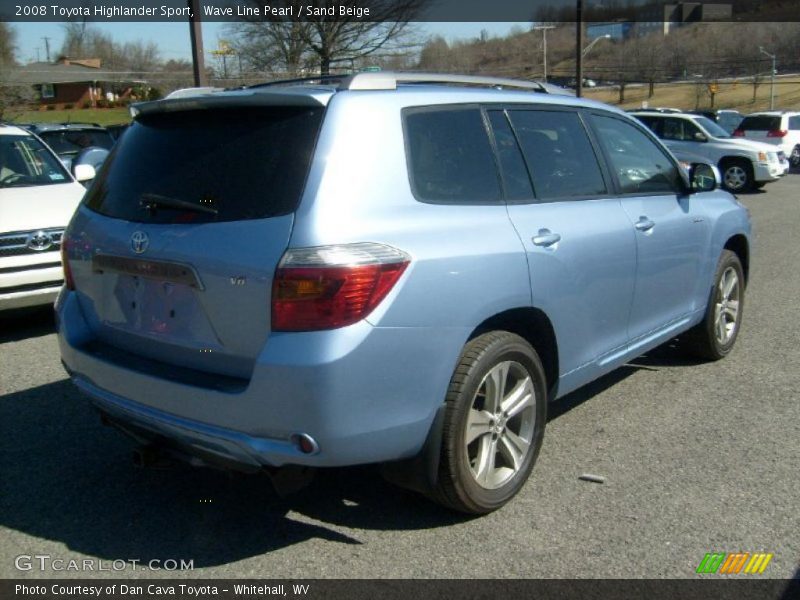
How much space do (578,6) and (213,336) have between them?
21.5 metres

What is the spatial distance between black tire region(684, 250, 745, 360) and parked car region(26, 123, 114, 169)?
39.7 ft

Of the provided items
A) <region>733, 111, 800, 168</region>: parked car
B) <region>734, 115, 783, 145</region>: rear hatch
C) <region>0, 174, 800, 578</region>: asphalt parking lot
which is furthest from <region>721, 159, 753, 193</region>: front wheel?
<region>0, 174, 800, 578</region>: asphalt parking lot

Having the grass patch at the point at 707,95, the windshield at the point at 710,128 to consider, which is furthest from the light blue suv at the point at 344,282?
the grass patch at the point at 707,95

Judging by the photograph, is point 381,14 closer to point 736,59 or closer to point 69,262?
point 69,262

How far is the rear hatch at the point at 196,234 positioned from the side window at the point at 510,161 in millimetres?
1009

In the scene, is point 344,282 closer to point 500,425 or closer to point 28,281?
point 500,425

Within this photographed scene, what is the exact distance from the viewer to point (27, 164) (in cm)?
775

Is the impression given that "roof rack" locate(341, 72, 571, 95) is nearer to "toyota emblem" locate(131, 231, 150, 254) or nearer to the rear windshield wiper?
the rear windshield wiper

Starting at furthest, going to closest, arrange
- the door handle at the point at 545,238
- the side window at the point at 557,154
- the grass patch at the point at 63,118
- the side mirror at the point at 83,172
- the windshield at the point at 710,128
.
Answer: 1. the grass patch at the point at 63,118
2. the windshield at the point at 710,128
3. the side mirror at the point at 83,172
4. the side window at the point at 557,154
5. the door handle at the point at 545,238

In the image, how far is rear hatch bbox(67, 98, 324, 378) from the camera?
114 inches

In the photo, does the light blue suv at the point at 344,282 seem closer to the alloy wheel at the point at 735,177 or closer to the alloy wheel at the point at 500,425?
the alloy wheel at the point at 500,425

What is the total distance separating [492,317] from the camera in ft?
11.1

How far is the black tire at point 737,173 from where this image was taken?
1884cm
